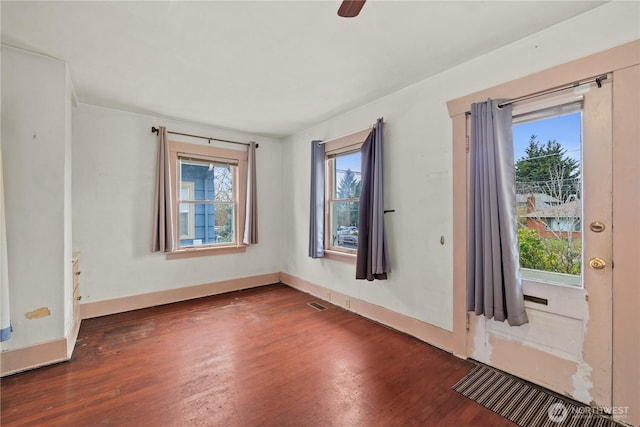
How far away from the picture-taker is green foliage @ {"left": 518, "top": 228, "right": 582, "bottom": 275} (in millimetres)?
1947

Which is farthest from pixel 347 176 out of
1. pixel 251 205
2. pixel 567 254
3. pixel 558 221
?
pixel 567 254

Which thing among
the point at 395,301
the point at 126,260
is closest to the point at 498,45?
the point at 395,301

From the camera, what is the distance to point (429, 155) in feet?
9.03

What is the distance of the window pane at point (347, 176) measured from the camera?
3789 mm

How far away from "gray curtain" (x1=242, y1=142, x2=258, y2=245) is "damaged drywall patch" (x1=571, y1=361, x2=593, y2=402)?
4.00 meters

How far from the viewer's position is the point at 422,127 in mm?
2807

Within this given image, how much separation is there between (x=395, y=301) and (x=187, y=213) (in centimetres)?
323

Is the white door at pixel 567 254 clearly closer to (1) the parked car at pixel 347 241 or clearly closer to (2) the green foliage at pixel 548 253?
(2) the green foliage at pixel 548 253

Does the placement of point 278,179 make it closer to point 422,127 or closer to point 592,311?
point 422,127

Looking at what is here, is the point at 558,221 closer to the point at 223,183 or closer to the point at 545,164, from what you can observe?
the point at 545,164

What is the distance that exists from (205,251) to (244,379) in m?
2.49

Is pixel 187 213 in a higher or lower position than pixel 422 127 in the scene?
lower

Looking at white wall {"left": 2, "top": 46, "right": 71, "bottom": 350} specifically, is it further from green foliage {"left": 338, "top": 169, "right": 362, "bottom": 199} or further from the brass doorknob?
the brass doorknob

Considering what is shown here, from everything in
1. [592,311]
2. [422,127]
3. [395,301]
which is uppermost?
[422,127]
